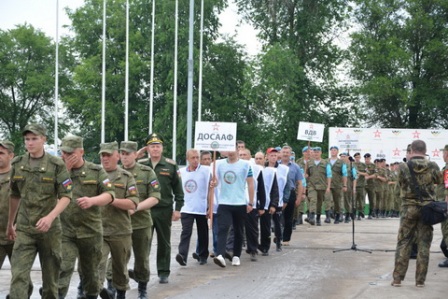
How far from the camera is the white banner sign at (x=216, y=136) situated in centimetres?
1767

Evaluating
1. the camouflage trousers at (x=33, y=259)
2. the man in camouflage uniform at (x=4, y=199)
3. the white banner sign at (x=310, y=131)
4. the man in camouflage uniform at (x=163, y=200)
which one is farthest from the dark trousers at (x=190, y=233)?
the white banner sign at (x=310, y=131)

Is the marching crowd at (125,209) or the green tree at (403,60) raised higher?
the green tree at (403,60)

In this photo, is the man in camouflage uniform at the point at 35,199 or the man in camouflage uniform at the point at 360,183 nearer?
the man in camouflage uniform at the point at 35,199

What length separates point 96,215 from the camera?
9992 millimetres

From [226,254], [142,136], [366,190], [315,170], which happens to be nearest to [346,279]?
[226,254]

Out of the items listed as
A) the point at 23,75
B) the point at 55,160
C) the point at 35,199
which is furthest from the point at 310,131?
the point at 23,75

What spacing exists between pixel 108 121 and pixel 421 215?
176ft

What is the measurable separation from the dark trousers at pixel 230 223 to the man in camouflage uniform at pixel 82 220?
16.9 feet

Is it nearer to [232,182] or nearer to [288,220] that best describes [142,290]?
[232,182]

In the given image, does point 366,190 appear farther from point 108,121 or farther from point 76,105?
point 76,105

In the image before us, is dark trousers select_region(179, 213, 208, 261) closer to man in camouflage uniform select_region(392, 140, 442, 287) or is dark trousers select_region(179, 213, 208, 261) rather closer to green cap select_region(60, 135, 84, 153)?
man in camouflage uniform select_region(392, 140, 442, 287)

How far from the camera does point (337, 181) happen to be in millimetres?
27250

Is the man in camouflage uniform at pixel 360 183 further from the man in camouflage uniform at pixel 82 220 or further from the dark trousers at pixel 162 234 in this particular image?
the man in camouflage uniform at pixel 82 220

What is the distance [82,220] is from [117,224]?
0.80 m
